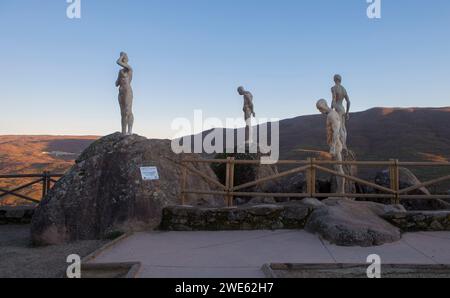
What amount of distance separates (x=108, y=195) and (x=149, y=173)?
0.89m

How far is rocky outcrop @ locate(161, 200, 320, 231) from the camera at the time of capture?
7.56 metres

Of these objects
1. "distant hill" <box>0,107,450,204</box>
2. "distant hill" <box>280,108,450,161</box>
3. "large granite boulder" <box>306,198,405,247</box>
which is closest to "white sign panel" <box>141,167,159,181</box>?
"large granite boulder" <box>306,198,405,247</box>

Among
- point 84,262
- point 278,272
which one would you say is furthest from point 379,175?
point 84,262

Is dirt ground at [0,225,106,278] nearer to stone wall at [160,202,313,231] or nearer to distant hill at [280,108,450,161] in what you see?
stone wall at [160,202,313,231]

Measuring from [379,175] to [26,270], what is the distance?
1040cm

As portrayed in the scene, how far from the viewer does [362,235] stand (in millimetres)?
6117

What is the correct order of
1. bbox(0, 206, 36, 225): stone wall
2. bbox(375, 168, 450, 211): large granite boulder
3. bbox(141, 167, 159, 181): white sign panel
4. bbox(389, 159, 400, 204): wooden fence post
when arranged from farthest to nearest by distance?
bbox(375, 168, 450, 211): large granite boulder → bbox(0, 206, 36, 225): stone wall → bbox(389, 159, 400, 204): wooden fence post → bbox(141, 167, 159, 181): white sign panel

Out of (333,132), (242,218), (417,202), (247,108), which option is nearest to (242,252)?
(242,218)

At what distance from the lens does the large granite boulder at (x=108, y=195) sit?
25.4 feet

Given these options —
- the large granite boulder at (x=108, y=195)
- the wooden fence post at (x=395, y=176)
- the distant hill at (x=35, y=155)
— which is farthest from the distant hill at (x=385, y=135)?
the large granite boulder at (x=108, y=195)

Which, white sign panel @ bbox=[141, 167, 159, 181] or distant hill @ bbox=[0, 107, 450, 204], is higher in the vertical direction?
distant hill @ bbox=[0, 107, 450, 204]

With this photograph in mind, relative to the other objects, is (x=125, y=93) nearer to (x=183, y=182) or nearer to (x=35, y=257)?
(x=183, y=182)

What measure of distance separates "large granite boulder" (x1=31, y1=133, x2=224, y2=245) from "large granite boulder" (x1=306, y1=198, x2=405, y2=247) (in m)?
2.91

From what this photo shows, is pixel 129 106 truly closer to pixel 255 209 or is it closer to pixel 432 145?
pixel 255 209
